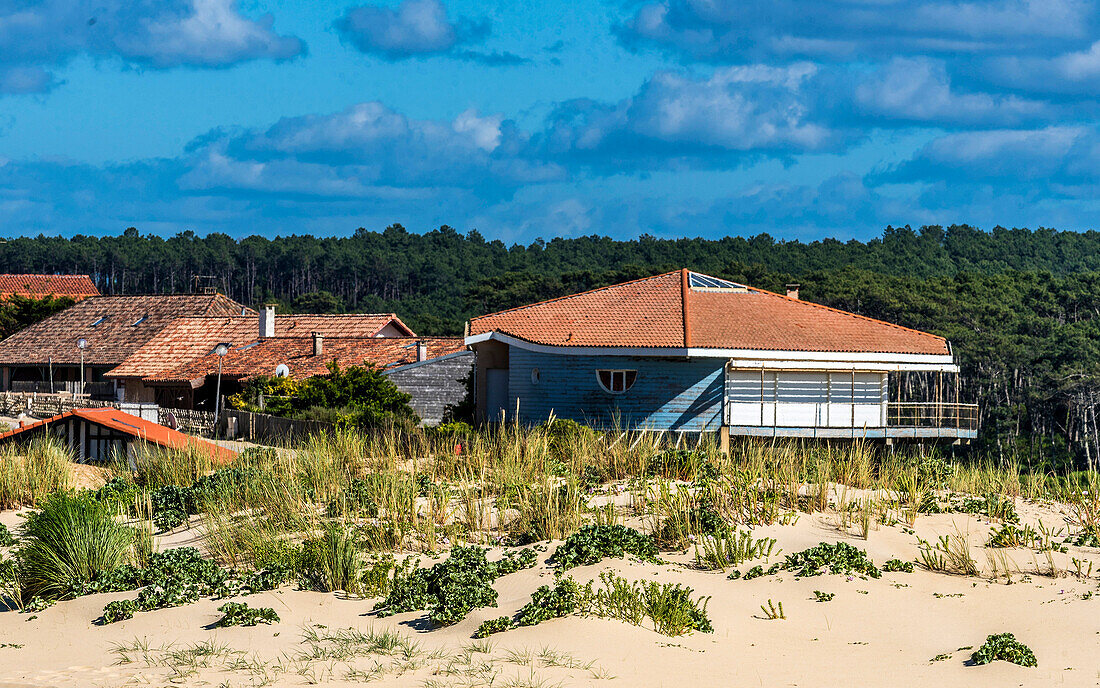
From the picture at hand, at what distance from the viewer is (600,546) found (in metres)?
11.7

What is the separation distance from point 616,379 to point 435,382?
12.6 metres

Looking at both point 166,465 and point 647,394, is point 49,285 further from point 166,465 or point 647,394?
point 166,465

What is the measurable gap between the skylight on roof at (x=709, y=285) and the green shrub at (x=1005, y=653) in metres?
22.4

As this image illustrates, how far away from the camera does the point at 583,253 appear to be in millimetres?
155500

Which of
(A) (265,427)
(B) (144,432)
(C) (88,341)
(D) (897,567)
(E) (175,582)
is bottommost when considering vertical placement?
(E) (175,582)

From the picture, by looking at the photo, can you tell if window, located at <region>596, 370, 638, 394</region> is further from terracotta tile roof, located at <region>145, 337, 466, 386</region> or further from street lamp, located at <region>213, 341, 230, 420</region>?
terracotta tile roof, located at <region>145, 337, 466, 386</region>

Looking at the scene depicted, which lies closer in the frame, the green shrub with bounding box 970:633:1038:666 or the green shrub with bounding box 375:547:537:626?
the green shrub with bounding box 970:633:1038:666

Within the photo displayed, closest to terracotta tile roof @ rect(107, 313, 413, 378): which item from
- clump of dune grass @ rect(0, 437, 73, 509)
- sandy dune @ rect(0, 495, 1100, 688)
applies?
clump of dune grass @ rect(0, 437, 73, 509)

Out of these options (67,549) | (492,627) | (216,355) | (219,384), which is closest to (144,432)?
(67,549)

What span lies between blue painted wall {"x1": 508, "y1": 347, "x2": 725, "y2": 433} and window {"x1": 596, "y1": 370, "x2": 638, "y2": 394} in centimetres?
10

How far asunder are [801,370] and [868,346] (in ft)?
6.38

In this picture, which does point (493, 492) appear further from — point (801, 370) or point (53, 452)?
point (801, 370)

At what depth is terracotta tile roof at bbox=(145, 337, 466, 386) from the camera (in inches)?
1745

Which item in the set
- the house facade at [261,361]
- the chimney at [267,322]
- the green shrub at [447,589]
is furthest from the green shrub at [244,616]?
the chimney at [267,322]
